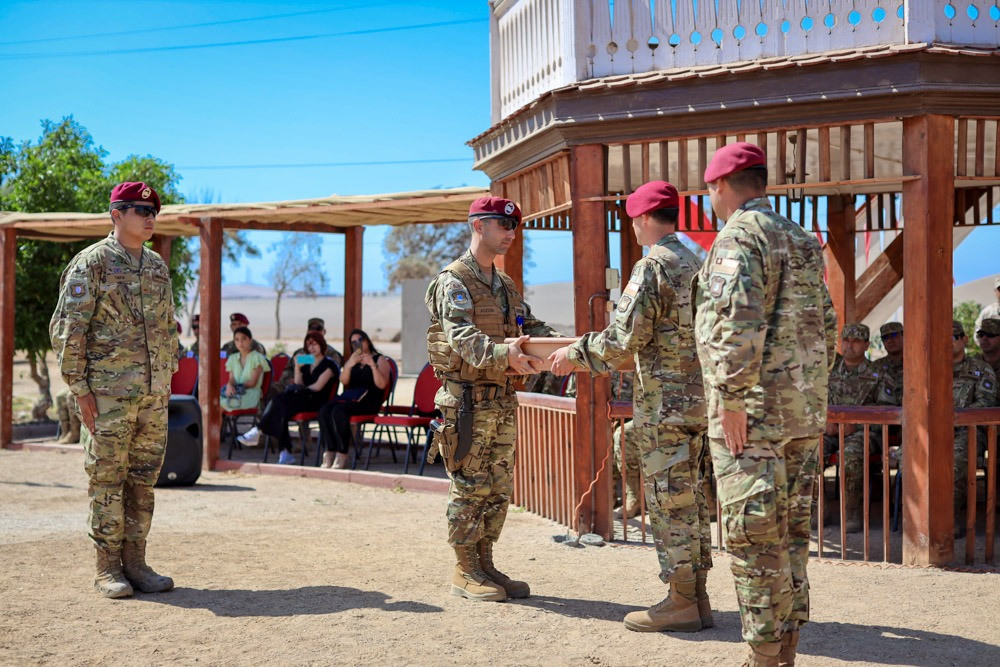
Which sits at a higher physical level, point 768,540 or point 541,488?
point 768,540

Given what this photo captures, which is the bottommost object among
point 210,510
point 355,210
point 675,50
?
point 210,510

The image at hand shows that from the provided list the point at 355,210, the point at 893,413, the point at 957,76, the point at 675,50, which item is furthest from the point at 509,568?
the point at 355,210

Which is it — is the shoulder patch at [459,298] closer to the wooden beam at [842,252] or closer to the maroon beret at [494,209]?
the maroon beret at [494,209]

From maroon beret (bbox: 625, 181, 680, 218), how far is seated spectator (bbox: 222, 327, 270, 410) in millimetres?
7628

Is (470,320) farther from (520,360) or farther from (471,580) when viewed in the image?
(471,580)

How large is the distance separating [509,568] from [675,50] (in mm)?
3533

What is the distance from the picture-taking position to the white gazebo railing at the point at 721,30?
6.21m

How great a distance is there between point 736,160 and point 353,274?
30.9ft

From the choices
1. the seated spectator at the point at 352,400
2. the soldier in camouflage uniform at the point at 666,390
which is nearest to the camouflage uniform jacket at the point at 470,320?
the soldier in camouflage uniform at the point at 666,390

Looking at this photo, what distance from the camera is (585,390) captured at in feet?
23.3

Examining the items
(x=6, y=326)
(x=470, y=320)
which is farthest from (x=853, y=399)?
(x=6, y=326)

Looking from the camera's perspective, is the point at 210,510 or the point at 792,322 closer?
the point at 792,322

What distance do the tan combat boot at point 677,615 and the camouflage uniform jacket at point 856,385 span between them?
3478mm

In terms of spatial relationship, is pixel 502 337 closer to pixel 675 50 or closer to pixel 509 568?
pixel 509 568
